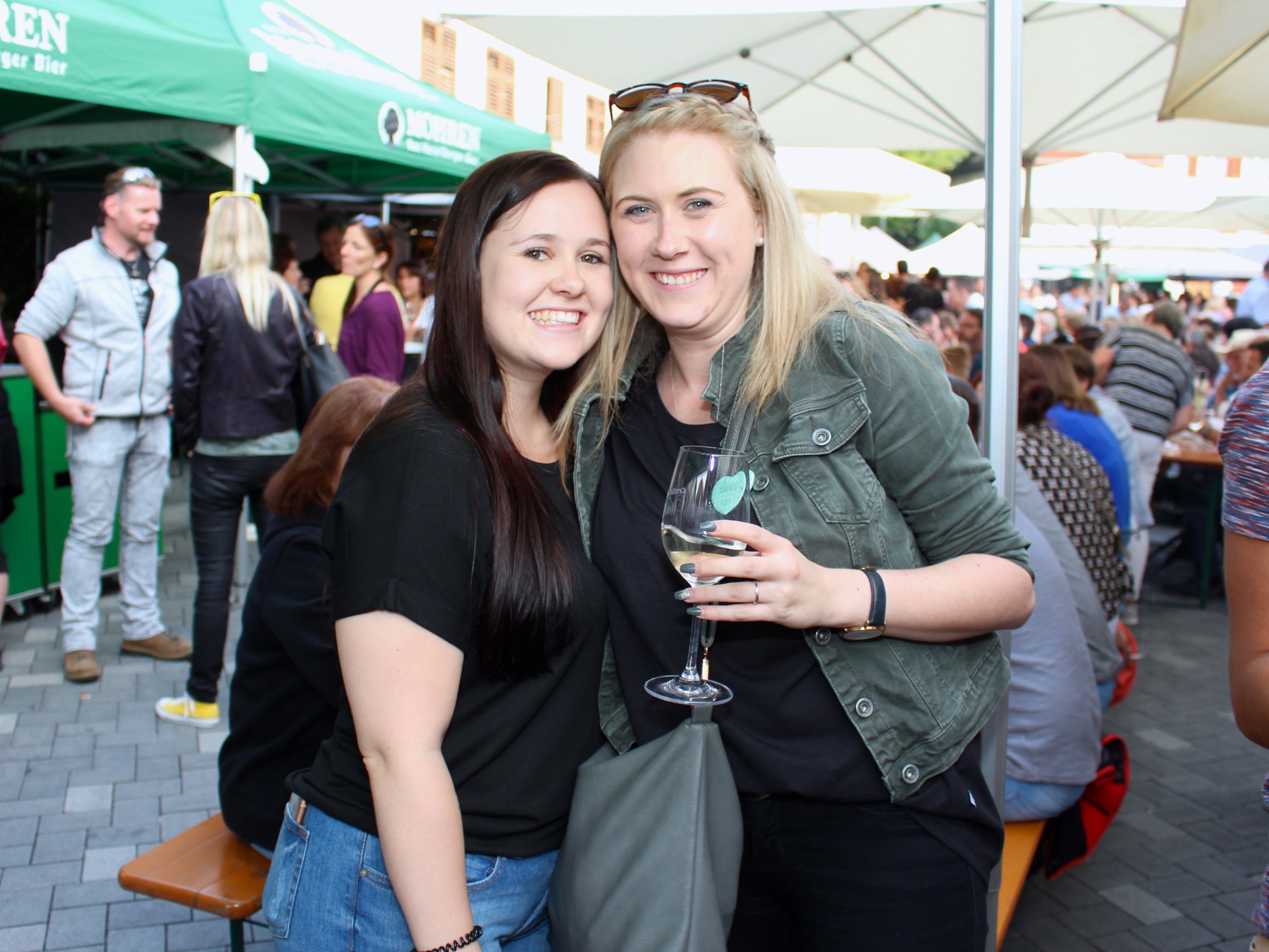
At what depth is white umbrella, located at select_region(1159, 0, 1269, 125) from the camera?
3.08 metres

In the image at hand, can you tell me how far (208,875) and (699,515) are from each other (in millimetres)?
1626

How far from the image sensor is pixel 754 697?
5.35ft

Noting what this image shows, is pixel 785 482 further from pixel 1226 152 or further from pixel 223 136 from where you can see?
pixel 1226 152

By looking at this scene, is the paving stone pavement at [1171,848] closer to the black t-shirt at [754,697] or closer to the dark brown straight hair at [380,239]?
the black t-shirt at [754,697]

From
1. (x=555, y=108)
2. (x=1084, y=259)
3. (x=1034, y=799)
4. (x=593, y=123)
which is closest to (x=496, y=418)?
(x=1034, y=799)

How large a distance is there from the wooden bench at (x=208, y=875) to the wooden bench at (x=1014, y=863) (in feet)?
5.55

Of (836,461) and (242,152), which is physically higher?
(242,152)

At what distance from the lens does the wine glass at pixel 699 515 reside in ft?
4.77

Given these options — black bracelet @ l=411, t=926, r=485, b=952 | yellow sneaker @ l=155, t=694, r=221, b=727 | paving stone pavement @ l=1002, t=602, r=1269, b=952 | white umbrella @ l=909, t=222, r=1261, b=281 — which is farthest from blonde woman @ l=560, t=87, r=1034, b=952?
white umbrella @ l=909, t=222, r=1261, b=281

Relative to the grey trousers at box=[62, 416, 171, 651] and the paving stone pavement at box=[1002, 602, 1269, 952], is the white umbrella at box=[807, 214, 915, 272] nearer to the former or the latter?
the paving stone pavement at box=[1002, 602, 1269, 952]

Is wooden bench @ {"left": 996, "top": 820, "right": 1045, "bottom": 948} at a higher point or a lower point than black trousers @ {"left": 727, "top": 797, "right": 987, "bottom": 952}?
lower

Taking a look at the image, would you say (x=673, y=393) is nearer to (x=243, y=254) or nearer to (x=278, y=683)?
(x=278, y=683)

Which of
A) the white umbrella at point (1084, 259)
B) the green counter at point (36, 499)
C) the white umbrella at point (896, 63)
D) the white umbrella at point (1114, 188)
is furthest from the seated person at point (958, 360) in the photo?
the white umbrella at point (1084, 259)

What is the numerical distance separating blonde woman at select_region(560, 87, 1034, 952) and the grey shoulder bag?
4.3 inches
